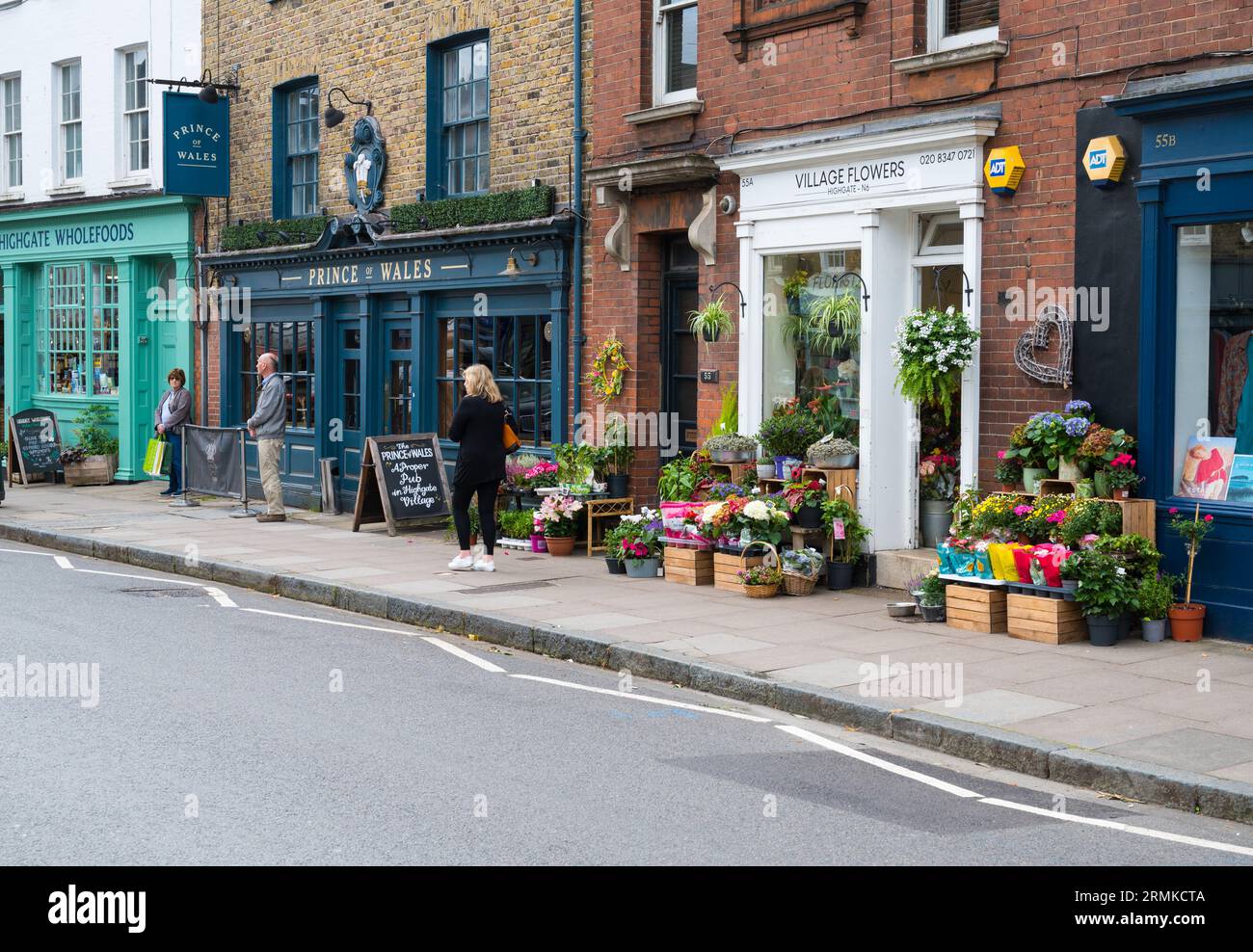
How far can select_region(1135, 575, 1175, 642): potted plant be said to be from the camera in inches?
397

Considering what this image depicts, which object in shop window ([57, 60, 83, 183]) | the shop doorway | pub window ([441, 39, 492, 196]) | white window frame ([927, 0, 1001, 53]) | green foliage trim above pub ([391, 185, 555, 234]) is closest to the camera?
white window frame ([927, 0, 1001, 53])

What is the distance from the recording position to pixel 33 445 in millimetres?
23219

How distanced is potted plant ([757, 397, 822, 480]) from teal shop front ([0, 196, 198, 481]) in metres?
12.1

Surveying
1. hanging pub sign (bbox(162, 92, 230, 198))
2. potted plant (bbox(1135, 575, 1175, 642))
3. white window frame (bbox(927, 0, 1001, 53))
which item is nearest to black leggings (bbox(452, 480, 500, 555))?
white window frame (bbox(927, 0, 1001, 53))

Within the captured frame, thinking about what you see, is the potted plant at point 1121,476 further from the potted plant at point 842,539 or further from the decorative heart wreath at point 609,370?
the decorative heart wreath at point 609,370

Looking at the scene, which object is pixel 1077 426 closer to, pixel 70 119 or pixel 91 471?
pixel 91 471

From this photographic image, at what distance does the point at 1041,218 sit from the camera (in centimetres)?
1119

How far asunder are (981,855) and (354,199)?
14795 mm

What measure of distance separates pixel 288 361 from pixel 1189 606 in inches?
557

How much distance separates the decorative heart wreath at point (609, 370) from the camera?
1527 centimetres

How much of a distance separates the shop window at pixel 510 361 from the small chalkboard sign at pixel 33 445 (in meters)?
8.38

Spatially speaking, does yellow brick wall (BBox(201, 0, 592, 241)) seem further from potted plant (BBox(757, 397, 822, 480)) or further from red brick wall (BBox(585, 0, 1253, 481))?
potted plant (BBox(757, 397, 822, 480))
